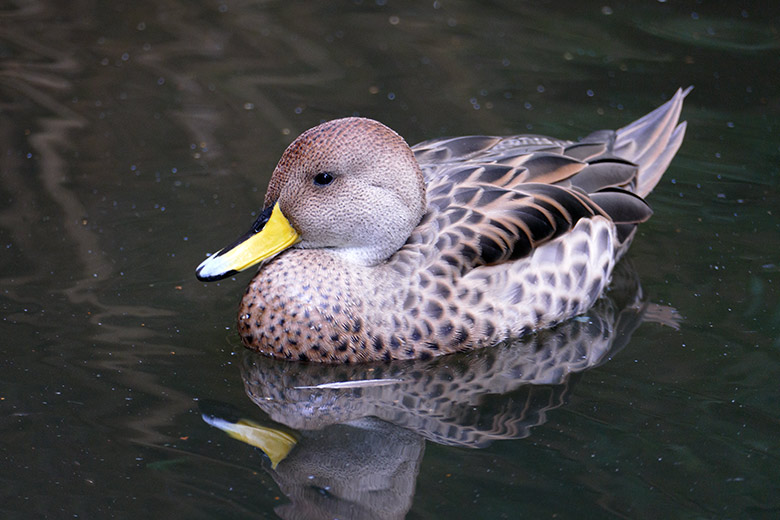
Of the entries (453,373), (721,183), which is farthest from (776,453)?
(721,183)

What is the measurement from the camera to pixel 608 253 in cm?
609

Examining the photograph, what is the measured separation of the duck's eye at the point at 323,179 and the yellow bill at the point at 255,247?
0.25 m

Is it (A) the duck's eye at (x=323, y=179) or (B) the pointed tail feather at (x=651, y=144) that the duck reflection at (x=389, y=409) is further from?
(B) the pointed tail feather at (x=651, y=144)

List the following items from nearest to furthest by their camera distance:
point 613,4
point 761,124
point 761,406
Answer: point 761,406 < point 761,124 < point 613,4

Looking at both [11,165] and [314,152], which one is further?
[11,165]

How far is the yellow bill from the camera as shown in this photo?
5.23m

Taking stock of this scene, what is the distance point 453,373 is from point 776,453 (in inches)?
59.9

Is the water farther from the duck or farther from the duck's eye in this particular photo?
the duck's eye

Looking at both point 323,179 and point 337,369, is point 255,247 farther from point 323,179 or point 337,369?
point 337,369

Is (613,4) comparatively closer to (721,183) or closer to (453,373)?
(721,183)

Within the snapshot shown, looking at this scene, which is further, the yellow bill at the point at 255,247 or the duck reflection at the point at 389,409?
the yellow bill at the point at 255,247

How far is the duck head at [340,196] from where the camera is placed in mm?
5266

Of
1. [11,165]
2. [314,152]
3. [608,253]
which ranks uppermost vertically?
[314,152]

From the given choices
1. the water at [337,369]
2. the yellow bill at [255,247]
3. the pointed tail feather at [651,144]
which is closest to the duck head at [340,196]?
the yellow bill at [255,247]
